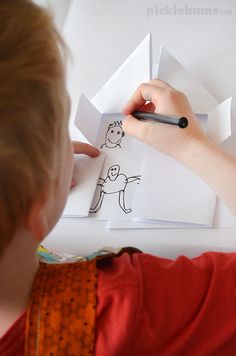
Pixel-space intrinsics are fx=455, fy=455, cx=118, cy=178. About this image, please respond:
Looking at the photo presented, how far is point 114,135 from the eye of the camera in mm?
703

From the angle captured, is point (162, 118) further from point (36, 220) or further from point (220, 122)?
point (36, 220)

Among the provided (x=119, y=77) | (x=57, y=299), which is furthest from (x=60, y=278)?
(x=119, y=77)

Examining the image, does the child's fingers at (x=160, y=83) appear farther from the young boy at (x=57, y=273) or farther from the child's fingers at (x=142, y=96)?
the young boy at (x=57, y=273)

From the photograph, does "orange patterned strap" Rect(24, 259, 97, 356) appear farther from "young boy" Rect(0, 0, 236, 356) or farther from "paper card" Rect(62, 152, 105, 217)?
"paper card" Rect(62, 152, 105, 217)

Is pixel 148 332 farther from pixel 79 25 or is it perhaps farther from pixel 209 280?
pixel 79 25

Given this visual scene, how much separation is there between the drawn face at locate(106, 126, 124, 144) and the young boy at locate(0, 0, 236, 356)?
0.65ft

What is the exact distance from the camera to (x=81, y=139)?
713 mm

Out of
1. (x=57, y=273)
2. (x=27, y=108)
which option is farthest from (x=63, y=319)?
(x=27, y=108)

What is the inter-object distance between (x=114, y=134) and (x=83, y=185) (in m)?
0.10

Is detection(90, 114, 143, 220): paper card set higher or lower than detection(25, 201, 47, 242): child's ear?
higher

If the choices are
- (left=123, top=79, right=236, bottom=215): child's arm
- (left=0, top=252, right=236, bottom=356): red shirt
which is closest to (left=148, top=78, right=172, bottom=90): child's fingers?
(left=123, top=79, right=236, bottom=215): child's arm

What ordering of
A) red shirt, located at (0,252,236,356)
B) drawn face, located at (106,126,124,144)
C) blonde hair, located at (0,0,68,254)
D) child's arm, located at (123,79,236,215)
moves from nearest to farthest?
blonde hair, located at (0,0,68,254)
red shirt, located at (0,252,236,356)
child's arm, located at (123,79,236,215)
drawn face, located at (106,126,124,144)

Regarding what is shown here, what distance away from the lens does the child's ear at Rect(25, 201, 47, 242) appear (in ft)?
1.26

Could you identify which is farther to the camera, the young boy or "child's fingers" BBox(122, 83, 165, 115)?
"child's fingers" BBox(122, 83, 165, 115)
